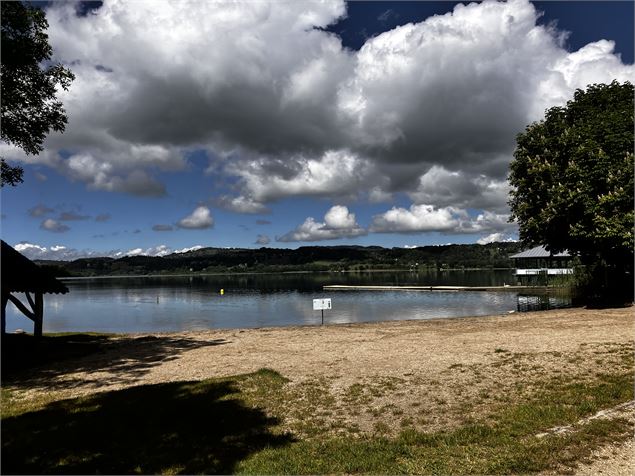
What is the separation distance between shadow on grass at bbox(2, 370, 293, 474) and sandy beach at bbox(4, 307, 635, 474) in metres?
2.02

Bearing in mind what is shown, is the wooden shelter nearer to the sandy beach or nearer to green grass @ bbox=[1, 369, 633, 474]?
the sandy beach

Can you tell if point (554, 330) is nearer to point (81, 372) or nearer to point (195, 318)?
point (81, 372)

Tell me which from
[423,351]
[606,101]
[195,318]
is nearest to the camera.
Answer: [423,351]

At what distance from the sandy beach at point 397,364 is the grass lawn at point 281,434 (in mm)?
314

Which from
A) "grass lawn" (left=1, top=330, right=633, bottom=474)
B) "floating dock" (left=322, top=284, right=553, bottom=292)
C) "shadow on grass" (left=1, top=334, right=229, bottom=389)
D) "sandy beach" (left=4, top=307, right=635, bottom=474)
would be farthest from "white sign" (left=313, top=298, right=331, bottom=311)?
"floating dock" (left=322, top=284, right=553, bottom=292)

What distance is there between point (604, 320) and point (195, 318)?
45.4 meters

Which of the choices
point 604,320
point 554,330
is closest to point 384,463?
point 554,330

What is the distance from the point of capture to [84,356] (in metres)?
19.8

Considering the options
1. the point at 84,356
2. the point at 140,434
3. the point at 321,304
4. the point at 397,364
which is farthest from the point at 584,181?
the point at 84,356

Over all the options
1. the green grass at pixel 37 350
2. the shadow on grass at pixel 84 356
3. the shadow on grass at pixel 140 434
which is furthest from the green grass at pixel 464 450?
the green grass at pixel 37 350

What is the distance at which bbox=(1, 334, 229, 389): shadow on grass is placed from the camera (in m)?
16.0

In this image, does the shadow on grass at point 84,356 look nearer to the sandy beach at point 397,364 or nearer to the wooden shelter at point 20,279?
the sandy beach at point 397,364

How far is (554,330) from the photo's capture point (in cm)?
2158

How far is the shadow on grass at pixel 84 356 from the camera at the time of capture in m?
16.0
